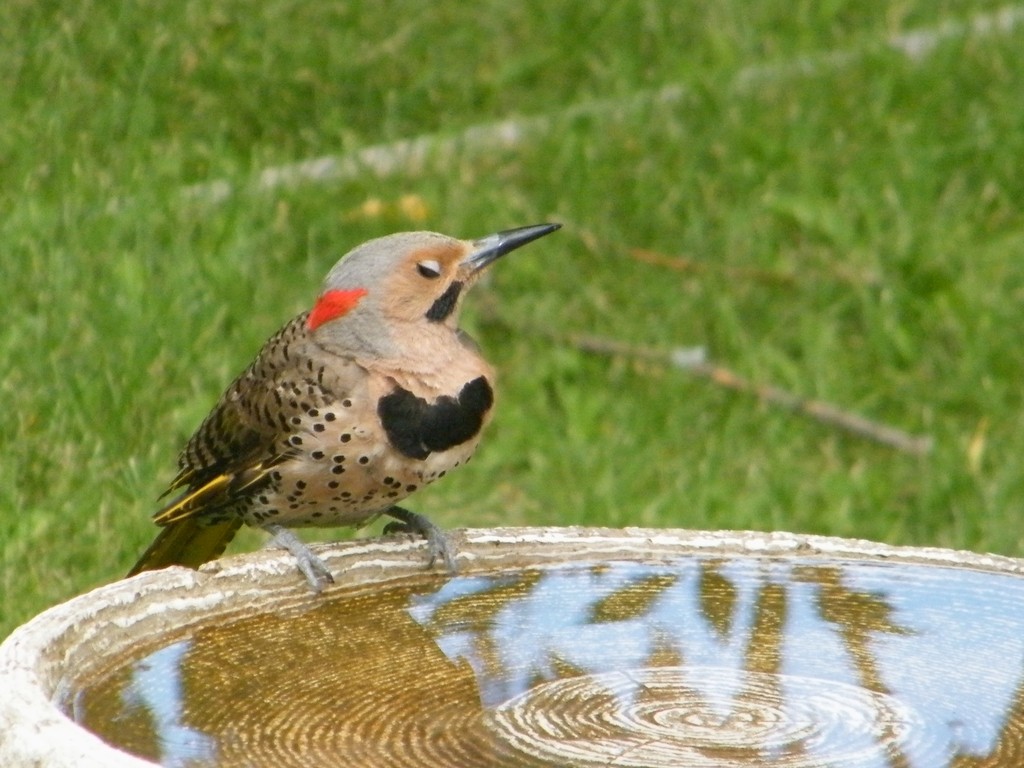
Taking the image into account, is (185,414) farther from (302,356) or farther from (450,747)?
(450,747)

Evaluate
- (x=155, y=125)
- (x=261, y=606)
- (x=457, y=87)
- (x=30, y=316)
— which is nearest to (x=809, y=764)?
(x=261, y=606)

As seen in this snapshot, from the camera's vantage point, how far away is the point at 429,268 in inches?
156

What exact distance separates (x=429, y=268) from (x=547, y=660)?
0.99m

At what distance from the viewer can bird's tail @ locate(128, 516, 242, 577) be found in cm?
434

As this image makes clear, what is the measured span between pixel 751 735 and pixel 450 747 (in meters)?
0.51

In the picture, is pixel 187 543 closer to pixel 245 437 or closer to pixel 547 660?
pixel 245 437

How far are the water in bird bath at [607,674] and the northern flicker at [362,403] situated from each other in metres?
0.31

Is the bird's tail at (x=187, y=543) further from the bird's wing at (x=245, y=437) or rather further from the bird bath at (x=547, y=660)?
the bird bath at (x=547, y=660)

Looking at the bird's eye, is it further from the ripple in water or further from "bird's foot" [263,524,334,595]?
the ripple in water

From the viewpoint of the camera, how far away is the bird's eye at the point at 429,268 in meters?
3.97

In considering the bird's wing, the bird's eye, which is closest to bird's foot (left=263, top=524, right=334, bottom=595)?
the bird's wing

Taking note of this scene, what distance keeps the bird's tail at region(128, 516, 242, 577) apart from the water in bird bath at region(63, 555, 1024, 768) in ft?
2.99

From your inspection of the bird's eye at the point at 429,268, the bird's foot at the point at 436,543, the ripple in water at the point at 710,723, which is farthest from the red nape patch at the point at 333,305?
the ripple in water at the point at 710,723

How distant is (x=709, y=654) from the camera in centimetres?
343
